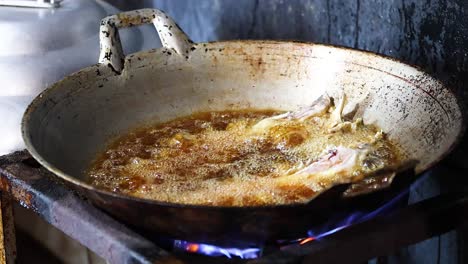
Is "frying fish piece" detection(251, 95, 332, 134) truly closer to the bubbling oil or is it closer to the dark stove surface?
Answer: the bubbling oil

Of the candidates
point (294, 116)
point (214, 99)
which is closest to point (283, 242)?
point (294, 116)

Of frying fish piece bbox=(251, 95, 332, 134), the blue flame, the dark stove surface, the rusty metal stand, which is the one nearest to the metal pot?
the rusty metal stand

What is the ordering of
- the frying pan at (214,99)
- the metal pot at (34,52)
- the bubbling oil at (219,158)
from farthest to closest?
the metal pot at (34,52)
the bubbling oil at (219,158)
the frying pan at (214,99)

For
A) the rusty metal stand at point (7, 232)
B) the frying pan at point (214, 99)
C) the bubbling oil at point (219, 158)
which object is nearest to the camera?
the frying pan at point (214, 99)

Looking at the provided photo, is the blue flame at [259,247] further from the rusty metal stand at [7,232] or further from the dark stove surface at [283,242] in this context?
the rusty metal stand at [7,232]

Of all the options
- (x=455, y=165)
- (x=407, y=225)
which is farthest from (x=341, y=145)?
(x=455, y=165)

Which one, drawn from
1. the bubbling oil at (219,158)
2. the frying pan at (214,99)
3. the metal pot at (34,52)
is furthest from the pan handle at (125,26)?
the metal pot at (34,52)

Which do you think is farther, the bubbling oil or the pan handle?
the pan handle
